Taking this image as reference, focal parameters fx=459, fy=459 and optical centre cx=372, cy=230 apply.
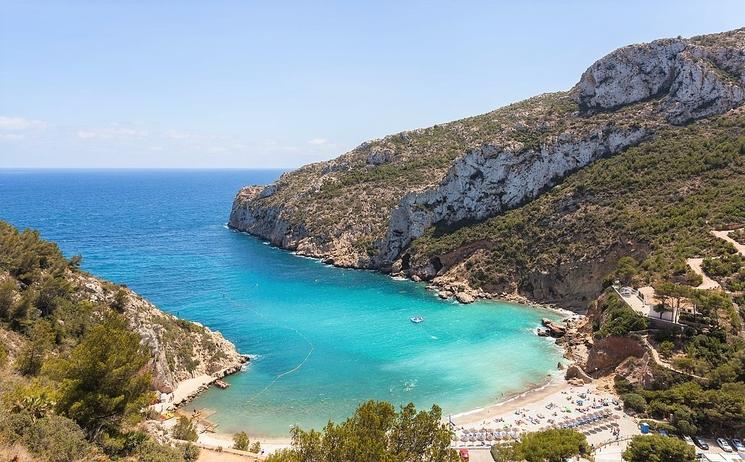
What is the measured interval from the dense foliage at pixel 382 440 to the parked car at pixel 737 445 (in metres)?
20.4

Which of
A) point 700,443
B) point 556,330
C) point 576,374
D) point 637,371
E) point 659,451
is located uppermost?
point 659,451

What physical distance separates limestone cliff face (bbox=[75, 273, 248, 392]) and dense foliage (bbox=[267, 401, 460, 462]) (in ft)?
66.5

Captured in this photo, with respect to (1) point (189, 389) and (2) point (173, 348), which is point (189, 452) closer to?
(1) point (189, 389)

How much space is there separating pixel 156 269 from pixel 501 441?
175 ft

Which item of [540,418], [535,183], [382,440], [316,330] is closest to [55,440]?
[382,440]

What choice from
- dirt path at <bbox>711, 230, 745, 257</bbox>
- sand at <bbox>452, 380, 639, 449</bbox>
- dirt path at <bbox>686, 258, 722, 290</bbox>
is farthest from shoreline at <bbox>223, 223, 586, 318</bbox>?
sand at <bbox>452, 380, 639, 449</bbox>

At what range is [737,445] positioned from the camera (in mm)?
25250

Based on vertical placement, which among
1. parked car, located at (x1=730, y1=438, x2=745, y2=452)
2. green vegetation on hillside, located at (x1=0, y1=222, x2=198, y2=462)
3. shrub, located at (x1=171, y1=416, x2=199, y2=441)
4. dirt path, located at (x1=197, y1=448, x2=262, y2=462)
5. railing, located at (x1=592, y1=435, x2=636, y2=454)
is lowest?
parked car, located at (x1=730, y1=438, x2=745, y2=452)

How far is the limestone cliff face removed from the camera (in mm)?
31672

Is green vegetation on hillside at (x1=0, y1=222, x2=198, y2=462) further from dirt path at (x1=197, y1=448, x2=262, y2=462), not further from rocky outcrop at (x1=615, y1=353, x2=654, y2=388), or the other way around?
rocky outcrop at (x1=615, y1=353, x2=654, y2=388)

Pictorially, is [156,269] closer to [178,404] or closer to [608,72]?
[178,404]

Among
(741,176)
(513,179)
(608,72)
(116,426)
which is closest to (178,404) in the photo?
(116,426)

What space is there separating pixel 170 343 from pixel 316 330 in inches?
573

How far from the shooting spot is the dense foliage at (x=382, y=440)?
13742mm
